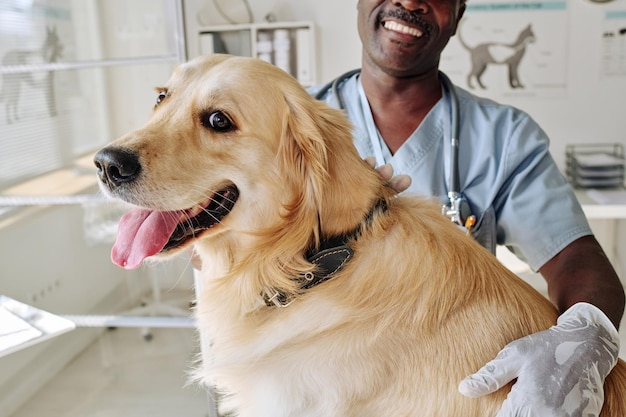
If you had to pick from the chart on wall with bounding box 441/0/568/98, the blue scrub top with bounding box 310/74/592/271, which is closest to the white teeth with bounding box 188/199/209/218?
the blue scrub top with bounding box 310/74/592/271

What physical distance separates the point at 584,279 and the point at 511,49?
2758 mm

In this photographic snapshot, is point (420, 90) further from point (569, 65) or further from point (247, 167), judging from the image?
point (569, 65)

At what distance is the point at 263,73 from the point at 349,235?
324mm

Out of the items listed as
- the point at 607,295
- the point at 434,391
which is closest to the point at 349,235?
the point at 434,391

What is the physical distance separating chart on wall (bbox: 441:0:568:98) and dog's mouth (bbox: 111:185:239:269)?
9.63 ft

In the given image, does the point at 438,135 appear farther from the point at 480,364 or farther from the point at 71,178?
the point at 71,178

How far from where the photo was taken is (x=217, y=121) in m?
0.97

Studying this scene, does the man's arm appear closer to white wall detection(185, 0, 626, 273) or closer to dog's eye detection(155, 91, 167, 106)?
dog's eye detection(155, 91, 167, 106)

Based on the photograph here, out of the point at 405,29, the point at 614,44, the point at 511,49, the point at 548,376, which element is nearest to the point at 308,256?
the point at 548,376

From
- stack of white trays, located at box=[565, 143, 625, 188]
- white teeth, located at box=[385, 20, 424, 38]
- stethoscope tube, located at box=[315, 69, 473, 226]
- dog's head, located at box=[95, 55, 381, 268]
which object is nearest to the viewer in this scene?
dog's head, located at box=[95, 55, 381, 268]

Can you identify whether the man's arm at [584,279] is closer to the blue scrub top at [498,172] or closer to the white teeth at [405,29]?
the blue scrub top at [498,172]

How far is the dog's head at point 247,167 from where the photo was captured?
0.93m

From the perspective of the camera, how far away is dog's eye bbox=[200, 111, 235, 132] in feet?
3.16

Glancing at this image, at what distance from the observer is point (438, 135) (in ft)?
4.69
